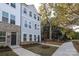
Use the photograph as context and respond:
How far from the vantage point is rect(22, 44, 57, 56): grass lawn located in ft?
15.6

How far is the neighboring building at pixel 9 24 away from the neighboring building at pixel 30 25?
0.15 meters

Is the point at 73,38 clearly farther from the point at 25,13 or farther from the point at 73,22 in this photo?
the point at 25,13

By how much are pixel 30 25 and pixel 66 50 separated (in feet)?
3.78

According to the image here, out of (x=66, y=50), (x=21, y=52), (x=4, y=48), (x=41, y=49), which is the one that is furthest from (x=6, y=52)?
(x=66, y=50)

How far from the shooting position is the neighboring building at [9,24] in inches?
185

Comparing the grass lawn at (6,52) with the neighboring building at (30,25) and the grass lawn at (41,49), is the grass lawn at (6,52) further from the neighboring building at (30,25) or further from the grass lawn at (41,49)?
the neighboring building at (30,25)

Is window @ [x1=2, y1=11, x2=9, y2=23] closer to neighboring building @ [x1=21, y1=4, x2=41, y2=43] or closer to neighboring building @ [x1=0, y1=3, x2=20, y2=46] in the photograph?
neighboring building @ [x1=0, y1=3, x2=20, y2=46]

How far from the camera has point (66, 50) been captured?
187 inches

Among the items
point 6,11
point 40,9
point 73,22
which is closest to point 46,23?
point 40,9

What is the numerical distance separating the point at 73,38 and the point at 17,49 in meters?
1.46

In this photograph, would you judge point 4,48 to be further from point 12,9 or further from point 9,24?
point 12,9

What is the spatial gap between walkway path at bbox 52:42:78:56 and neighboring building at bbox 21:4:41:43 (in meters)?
0.61

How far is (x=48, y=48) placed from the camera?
4.87 meters

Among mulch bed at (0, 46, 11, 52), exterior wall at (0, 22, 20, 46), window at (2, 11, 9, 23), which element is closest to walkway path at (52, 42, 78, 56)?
exterior wall at (0, 22, 20, 46)
